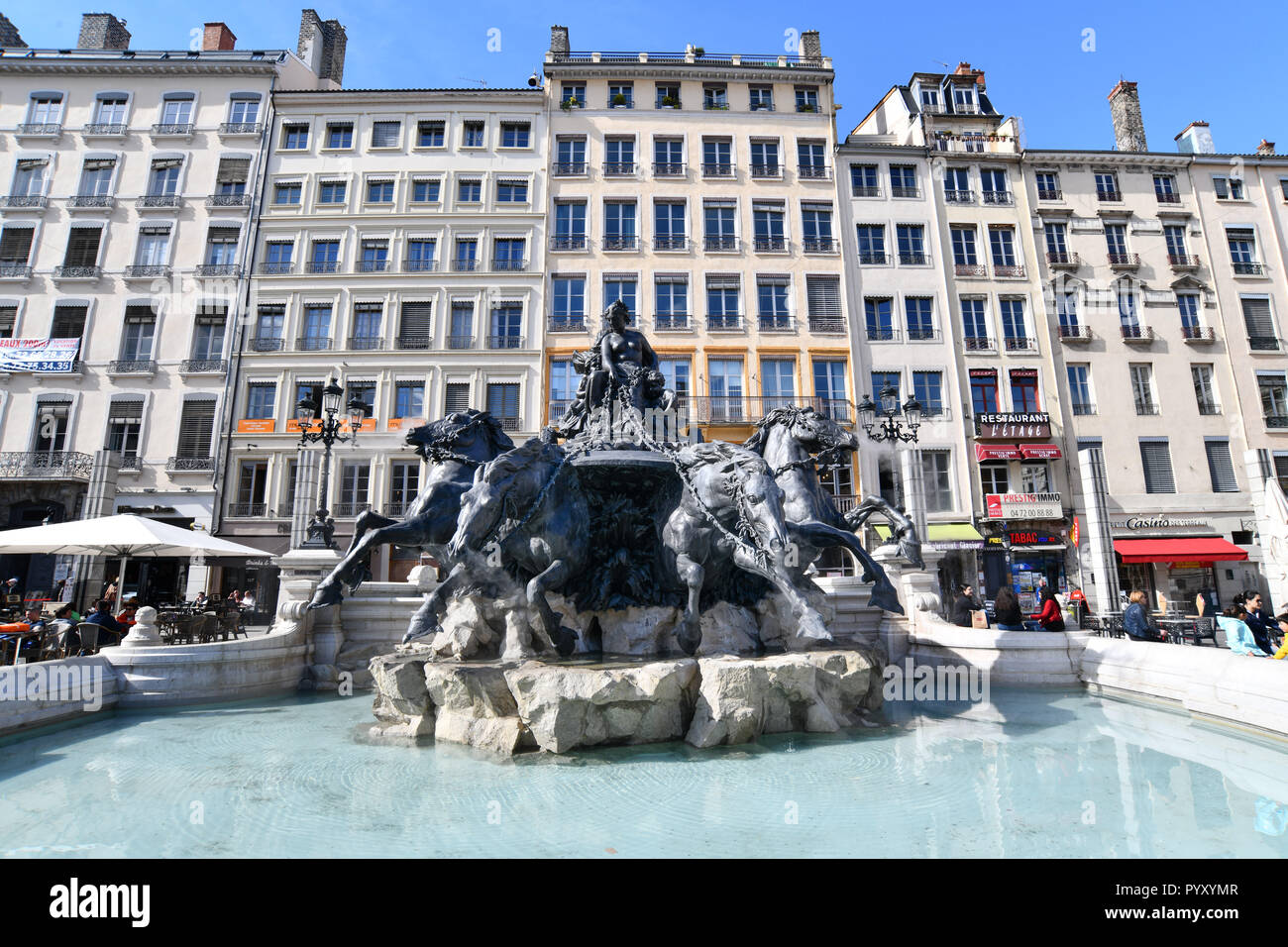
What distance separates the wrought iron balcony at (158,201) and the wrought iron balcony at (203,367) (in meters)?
7.53

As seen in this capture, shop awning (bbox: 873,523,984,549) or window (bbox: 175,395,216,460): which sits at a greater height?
window (bbox: 175,395,216,460)

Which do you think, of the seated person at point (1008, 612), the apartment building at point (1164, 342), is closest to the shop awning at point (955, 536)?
the apartment building at point (1164, 342)

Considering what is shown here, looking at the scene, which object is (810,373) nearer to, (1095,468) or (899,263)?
(899,263)

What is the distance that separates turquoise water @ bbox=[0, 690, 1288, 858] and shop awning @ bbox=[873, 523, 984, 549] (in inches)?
759

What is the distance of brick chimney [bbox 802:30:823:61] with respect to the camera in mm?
30656

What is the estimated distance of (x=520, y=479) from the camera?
664 centimetres

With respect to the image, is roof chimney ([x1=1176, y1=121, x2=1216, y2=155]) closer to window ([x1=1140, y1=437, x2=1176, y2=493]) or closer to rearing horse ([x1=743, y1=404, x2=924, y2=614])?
window ([x1=1140, y1=437, x2=1176, y2=493])

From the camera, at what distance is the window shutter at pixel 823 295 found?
2747cm

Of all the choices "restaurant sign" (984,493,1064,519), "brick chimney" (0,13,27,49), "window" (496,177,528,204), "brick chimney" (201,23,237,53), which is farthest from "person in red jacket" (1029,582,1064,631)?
"brick chimney" (0,13,27,49)

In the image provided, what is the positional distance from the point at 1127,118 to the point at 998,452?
19.8m

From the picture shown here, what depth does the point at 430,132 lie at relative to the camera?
29.5 metres

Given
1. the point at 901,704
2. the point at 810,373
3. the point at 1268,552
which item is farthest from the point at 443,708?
the point at 810,373

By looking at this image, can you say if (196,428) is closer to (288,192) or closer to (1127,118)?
(288,192)
